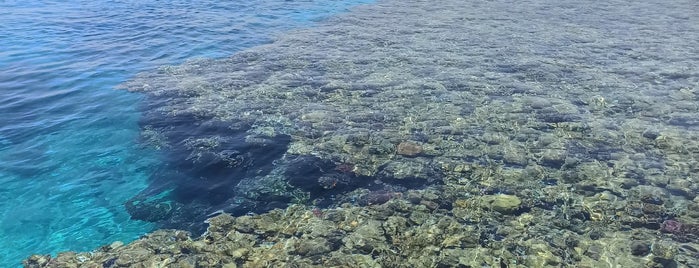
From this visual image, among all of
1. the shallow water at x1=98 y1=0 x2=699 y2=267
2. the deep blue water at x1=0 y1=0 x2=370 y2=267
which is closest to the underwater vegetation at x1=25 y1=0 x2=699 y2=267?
the shallow water at x1=98 y1=0 x2=699 y2=267

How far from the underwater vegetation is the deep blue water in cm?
61

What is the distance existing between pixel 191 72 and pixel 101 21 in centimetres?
1133

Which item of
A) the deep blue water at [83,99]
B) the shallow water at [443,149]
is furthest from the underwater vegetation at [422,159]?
the deep blue water at [83,99]

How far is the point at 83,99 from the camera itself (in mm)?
14336

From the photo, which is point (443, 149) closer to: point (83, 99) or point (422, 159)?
point (422, 159)

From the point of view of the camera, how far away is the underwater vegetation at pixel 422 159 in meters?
7.46

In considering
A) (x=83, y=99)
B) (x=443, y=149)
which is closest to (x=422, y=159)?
(x=443, y=149)

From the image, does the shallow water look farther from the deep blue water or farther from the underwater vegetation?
the deep blue water

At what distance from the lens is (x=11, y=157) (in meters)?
10.6

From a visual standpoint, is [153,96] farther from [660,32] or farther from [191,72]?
[660,32]

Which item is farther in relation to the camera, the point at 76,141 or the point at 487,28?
the point at 487,28

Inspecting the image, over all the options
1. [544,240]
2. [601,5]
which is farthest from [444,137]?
[601,5]

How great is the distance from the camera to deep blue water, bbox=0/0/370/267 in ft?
27.9

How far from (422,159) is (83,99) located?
10831 millimetres
